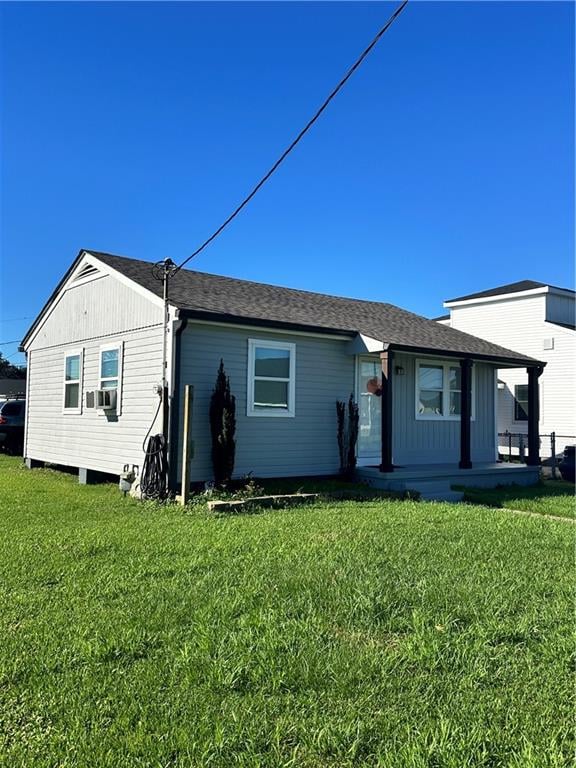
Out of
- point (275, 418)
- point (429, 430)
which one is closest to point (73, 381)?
point (275, 418)

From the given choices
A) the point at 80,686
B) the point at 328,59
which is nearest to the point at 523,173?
the point at 328,59

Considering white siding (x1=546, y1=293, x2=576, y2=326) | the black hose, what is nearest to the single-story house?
the black hose

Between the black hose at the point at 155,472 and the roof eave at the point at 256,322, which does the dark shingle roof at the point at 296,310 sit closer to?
the roof eave at the point at 256,322

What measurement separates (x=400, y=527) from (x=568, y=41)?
6.22m

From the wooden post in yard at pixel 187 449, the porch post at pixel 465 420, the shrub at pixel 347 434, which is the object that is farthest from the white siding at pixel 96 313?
the porch post at pixel 465 420

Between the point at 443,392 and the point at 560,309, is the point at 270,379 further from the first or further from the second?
the point at 560,309

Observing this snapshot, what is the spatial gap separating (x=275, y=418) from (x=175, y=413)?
1.99 metres

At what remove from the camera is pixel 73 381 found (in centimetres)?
1301

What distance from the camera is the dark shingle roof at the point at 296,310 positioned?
10.4 metres

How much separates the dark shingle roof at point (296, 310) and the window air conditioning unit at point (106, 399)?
222cm

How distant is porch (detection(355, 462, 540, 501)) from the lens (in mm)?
10664

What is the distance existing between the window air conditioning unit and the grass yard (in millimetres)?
4909

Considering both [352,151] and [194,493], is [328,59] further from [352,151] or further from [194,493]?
[194,493]

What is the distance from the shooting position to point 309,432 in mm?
11055
